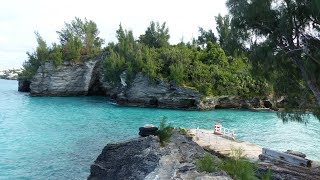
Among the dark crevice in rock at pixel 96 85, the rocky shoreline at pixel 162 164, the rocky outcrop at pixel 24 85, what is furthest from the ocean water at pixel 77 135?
the rocky outcrop at pixel 24 85

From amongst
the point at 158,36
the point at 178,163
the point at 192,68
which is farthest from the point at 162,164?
the point at 158,36

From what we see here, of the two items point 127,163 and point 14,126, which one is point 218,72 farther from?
point 127,163

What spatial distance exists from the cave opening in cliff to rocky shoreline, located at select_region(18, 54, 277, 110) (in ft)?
2.06

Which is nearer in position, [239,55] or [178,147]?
[178,147]

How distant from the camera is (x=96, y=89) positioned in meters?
92.7

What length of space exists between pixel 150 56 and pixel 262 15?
48.8 metres

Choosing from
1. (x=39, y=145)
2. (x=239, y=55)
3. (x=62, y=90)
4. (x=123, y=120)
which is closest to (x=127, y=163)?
(x=239, y=55)

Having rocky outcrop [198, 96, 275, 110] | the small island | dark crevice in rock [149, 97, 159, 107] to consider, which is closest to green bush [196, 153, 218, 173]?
the small island

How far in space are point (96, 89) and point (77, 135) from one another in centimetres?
5967

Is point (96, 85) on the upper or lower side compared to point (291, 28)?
lower

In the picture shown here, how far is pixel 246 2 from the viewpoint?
19672 mm

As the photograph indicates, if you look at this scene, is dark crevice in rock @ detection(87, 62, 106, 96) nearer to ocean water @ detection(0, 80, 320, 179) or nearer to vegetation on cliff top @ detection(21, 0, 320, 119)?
vegetation on cliff top @ detection(21, 0, 320, 119)

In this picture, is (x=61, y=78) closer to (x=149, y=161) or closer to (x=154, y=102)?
(x=154, y=102)

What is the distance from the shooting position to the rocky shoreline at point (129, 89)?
2446 inches
